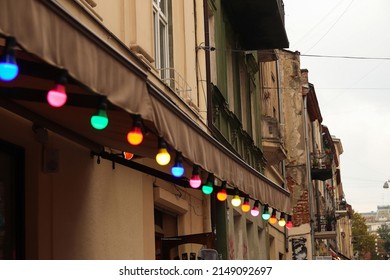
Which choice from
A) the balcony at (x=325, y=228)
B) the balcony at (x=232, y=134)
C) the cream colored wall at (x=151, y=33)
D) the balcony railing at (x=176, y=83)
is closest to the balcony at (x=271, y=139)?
the balcony at (x=232, y=134)

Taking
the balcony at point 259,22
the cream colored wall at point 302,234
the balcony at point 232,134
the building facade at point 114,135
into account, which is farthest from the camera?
the cream colored wall at point 302,234

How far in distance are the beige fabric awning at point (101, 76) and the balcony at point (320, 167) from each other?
94.1ft

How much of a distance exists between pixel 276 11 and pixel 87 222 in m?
12.4

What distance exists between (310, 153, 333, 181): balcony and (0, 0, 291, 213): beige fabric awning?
28.7 m

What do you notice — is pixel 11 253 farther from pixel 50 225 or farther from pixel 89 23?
pixel 89 23

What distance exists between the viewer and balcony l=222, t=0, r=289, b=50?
19400 millimetres

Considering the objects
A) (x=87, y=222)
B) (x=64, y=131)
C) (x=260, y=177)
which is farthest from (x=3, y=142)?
(x=260, y=177)

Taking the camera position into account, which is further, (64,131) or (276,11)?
(276,11)

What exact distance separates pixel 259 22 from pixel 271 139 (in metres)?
3.68

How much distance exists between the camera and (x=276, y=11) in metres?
19.9

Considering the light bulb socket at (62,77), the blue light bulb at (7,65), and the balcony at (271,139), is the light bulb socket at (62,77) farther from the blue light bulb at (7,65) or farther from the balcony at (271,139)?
the balcony at (271,139)

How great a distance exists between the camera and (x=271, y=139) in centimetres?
2258

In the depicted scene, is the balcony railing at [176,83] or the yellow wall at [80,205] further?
the balcony railing at [176,83]

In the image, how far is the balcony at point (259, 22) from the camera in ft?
63.6
